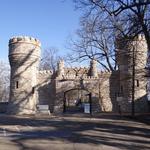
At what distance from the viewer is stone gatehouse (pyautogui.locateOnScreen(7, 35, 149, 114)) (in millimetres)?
42781

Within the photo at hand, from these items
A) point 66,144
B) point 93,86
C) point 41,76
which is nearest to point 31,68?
point 41,76

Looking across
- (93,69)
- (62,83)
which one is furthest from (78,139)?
(93,69)

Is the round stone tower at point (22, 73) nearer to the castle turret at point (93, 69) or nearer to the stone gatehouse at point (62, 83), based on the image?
the stone gatehouse at point (62, 83)

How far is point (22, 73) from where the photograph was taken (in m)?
43.0

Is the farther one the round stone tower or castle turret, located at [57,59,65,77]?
castle turret, located at [57,59,65,77]

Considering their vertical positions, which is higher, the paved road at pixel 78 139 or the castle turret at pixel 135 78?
the castle turret at pixel 135 78

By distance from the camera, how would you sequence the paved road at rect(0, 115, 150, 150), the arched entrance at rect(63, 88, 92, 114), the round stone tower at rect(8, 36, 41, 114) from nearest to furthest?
the paved road at rect(0, 115, 150, 150) → the round stone tower at rect(8, 36, 41, 114) → the arched entrance at rect(63, 88, 92, 114)

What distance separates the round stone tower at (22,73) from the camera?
42.7m

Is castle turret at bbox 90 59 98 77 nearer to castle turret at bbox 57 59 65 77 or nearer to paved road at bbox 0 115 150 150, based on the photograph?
castle turret at bbox 57 59 65 77

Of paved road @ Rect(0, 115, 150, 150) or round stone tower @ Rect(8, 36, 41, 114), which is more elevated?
round stone tower @ Rect(8, 36, 41, 114)

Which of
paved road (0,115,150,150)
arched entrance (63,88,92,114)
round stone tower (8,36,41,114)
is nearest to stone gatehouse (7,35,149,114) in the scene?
round stone tower (8,36,41,114)

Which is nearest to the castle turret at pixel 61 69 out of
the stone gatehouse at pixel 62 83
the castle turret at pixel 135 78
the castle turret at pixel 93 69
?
the stone gatehouse at pixel 62 83

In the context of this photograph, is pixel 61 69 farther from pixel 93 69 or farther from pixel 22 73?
pixel 22 73

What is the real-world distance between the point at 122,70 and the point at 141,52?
3121 mm
